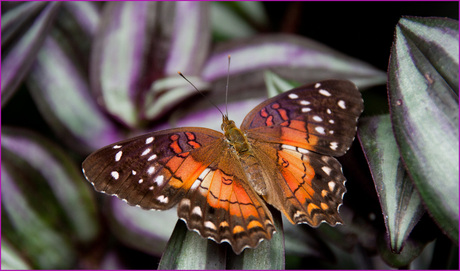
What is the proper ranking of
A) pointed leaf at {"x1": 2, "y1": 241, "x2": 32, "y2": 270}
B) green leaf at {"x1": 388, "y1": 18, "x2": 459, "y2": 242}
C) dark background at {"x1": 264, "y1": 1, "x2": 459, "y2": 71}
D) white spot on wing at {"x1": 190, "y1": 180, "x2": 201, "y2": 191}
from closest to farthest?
green leaf at {"x1": 388, "y1": 18, "x2": 459, "y2": 242} < white spot on wing at {"x1": 190, "y1": 180, "x2": 201, "y2": 191} < pointed leaf at {"x1": 2, "y1": 241, "x2": 32, "y2": 270} < dark background at {"x1": 264, "y1": 1, "x2": 459, "y2": 71}

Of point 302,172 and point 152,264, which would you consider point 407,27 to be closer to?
point 302,172

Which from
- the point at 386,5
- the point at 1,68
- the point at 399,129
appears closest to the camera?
the point at 399,129

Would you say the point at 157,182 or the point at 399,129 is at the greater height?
the point at 399,129

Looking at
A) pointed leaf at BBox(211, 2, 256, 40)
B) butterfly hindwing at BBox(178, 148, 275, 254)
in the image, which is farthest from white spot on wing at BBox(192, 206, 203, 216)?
pointed leaf at BBox(211, 2, 256, 40)

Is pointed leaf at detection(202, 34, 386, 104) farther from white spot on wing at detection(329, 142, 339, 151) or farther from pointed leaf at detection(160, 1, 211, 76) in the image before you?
white spot on wing at detection(329, 142, 339, 151)

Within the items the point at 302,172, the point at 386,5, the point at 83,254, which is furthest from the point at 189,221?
the point at 386,5

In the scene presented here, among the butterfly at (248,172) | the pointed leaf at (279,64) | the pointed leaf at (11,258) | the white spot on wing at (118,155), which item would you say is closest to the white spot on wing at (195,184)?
the butterfly at (248,172)

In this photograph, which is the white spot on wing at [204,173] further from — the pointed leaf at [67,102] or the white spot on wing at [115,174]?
the pointed leaf at [67,102]
